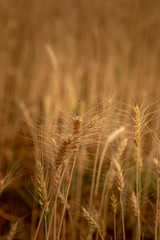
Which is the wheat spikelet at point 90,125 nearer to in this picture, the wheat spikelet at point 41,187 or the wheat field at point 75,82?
the wheat field at point 75,82

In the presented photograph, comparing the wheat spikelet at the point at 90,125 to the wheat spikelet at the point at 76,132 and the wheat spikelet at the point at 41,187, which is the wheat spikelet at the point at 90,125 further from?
the wheat spikelet at the point at 41,187

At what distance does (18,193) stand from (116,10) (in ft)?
8.88

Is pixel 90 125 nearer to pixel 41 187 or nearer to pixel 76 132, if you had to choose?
pixel 76 132

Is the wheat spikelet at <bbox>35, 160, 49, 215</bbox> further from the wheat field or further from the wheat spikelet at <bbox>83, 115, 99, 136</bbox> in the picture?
the wheat spikelet at <bbox>83, 115, 99, 136</bbox>

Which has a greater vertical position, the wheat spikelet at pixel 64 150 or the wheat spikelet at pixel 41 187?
the wheat spikelet at pixel 64 150

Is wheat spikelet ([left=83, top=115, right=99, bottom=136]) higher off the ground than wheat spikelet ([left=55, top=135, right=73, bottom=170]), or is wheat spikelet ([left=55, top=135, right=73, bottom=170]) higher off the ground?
wheat spikelet ([left=83, top=115, right=99, bottom=136])

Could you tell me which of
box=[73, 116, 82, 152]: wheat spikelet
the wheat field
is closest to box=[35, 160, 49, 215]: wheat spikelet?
the wheat field

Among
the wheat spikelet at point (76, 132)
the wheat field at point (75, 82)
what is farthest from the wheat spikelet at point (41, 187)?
the wheat spikelet at point (76, 132)

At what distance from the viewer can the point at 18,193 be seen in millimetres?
1660

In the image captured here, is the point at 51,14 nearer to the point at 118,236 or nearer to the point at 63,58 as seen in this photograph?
the point at 63,58

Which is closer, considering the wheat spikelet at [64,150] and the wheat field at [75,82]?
the wheat spikelet at [64,150]

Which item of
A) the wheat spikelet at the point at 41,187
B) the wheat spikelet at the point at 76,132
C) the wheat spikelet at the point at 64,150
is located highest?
the wheat spikelet at the point at 76,132

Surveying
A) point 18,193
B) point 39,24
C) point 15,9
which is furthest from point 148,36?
point 18,193

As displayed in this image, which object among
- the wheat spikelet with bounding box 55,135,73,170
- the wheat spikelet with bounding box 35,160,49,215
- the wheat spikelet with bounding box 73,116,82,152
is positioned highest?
the wheat spikelet with bounding box 73,116,82,152
